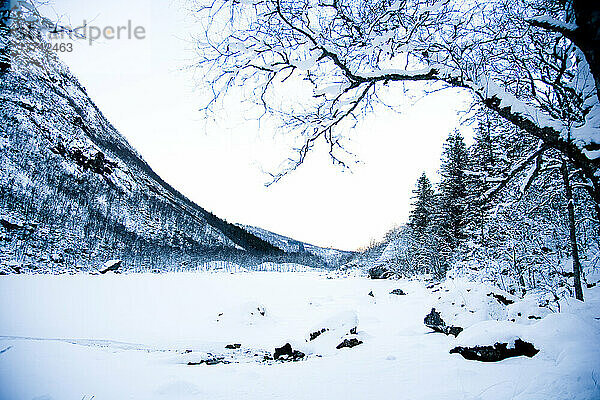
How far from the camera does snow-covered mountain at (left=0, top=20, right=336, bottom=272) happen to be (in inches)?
2923

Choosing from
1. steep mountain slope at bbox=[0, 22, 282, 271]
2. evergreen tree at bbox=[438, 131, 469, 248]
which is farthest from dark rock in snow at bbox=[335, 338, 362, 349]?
steep mountain slope at bbox=[0, 22, 282, 271]

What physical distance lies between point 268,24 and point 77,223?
109076mm

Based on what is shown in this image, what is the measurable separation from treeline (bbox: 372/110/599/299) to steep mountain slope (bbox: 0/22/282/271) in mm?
79229

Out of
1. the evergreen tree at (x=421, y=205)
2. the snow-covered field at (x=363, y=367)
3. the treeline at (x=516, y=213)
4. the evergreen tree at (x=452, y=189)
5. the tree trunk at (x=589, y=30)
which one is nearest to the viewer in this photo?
the tree trunk at (x=589, y=30)

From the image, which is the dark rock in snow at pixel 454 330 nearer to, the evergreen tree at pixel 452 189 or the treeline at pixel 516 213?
the treeline at pixel 516 213

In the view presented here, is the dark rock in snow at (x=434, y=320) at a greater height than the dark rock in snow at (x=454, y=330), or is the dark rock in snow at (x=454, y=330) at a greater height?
the dark rock in snow at (x=454, y=330)

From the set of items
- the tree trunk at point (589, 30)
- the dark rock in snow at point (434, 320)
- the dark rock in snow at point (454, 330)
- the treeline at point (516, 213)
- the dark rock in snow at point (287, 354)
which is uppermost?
the tree trunk at point (589, 30)

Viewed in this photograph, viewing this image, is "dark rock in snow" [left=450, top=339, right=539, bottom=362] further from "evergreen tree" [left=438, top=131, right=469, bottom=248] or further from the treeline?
"evergreen tree" [left=438, top=131, right=469, bottom=248]

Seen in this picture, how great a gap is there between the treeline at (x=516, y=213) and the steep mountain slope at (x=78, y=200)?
3119 inches

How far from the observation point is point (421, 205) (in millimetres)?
30906

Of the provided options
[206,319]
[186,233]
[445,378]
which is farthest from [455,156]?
[186,233]

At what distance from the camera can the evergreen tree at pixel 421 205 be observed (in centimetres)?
2973

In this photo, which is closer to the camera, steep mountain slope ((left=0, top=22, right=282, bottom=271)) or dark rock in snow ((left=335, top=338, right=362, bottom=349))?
dark rock in snow ((left=335, top=338, right=362, bottom=349))

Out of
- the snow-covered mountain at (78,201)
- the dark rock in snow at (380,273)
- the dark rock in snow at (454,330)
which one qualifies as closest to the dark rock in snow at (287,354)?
the dark rock in snow at (454,330)
